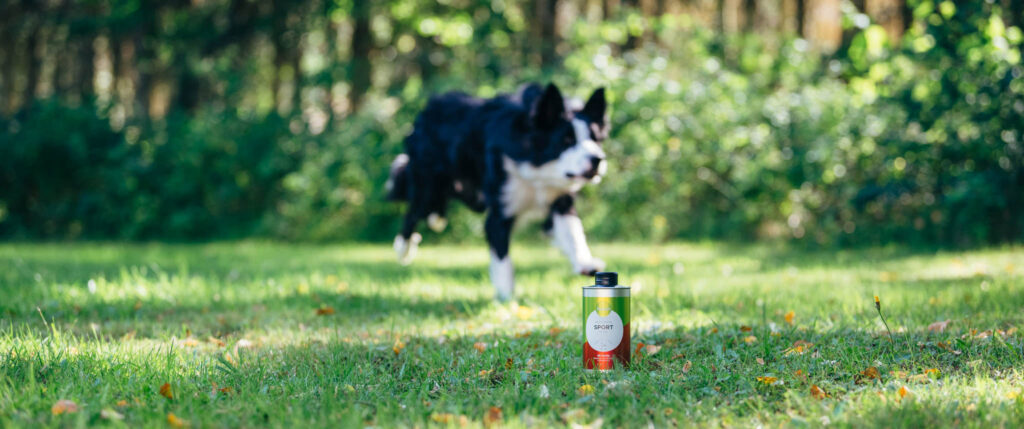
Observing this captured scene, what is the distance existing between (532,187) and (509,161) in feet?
0.70

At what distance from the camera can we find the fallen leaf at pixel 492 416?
2.41 meters

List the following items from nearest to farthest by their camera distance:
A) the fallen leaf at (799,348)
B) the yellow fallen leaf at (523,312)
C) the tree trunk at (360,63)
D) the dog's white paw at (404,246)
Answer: the fallen leaf at (799,348)
the yellow fallen leaf at (523,312)
the dog's white paw at (404,246)
the tree trunk at (360,63)

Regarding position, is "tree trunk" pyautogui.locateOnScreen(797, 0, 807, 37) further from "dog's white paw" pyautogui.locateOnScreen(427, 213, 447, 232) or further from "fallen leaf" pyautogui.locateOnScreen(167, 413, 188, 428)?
"fallen leaf" pyautogui.locateOnScreen(167, 413, 188, 428)

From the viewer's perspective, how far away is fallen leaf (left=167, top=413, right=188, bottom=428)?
2367 millimetres

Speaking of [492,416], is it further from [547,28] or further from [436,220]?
[547,28]

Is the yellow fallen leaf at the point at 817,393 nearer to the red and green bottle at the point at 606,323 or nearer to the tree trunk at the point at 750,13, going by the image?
the red and green bottle at the point at 606,323

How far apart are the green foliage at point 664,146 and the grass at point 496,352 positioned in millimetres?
2090

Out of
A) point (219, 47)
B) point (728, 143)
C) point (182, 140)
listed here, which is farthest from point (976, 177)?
point (219, 47)

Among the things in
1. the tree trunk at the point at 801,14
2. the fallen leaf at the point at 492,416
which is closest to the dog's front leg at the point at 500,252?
the fallen leaf at the point at 492,416

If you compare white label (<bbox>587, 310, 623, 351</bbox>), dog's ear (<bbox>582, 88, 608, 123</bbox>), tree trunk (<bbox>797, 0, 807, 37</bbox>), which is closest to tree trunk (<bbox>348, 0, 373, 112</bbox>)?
tree trunk (<bbox>797, 0, 807, 37</bbox>)

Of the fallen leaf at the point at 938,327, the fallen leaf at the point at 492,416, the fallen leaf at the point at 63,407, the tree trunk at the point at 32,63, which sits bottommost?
the fallen leaf at the point at 938,327

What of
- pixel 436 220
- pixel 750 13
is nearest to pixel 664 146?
pixel 436 220

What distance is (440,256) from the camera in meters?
8.80

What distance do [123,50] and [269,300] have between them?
2008 centimetres
